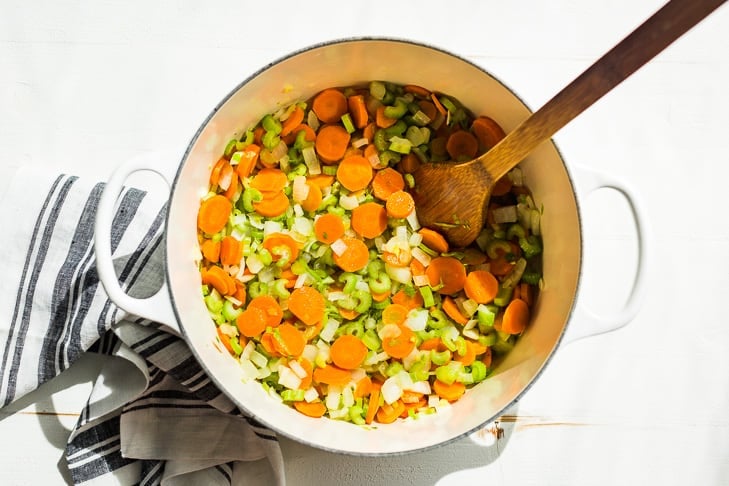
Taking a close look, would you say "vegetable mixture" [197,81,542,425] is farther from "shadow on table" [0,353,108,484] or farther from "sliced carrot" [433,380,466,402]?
"shadow on table" [0,353,108,484]

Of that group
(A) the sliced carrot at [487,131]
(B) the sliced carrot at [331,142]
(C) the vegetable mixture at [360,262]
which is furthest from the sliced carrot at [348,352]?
(A) the sliced carrot at [487,131]

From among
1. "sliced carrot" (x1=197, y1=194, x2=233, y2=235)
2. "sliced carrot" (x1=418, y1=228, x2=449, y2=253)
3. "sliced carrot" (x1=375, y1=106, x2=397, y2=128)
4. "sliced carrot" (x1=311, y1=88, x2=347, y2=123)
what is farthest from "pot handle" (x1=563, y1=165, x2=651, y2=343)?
"sliced carrot" (x1=197, y1=194, x2=233, y2=235)

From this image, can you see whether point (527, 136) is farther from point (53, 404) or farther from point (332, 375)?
point (53, 404)

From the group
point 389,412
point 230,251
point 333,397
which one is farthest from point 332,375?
point 230,251

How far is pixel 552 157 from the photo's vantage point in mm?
1463

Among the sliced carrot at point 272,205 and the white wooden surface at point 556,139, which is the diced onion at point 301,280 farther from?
the white wooden surface at point 556,139

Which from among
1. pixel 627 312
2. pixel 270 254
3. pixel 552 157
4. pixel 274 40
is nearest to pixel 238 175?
pixel 270 254

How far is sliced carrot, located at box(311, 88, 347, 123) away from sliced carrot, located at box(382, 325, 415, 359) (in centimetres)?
55

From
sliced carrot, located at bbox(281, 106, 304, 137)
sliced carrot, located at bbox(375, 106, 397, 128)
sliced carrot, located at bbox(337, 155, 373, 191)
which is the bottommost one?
sliced carrot, located at bbox(337, 155, 373, 191)

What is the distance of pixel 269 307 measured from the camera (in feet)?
5.31

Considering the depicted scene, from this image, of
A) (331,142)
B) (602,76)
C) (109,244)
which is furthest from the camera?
(331,142)

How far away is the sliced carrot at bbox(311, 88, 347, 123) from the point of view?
1652mm

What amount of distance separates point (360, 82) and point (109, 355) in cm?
94

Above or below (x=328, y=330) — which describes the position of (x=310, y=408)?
below
